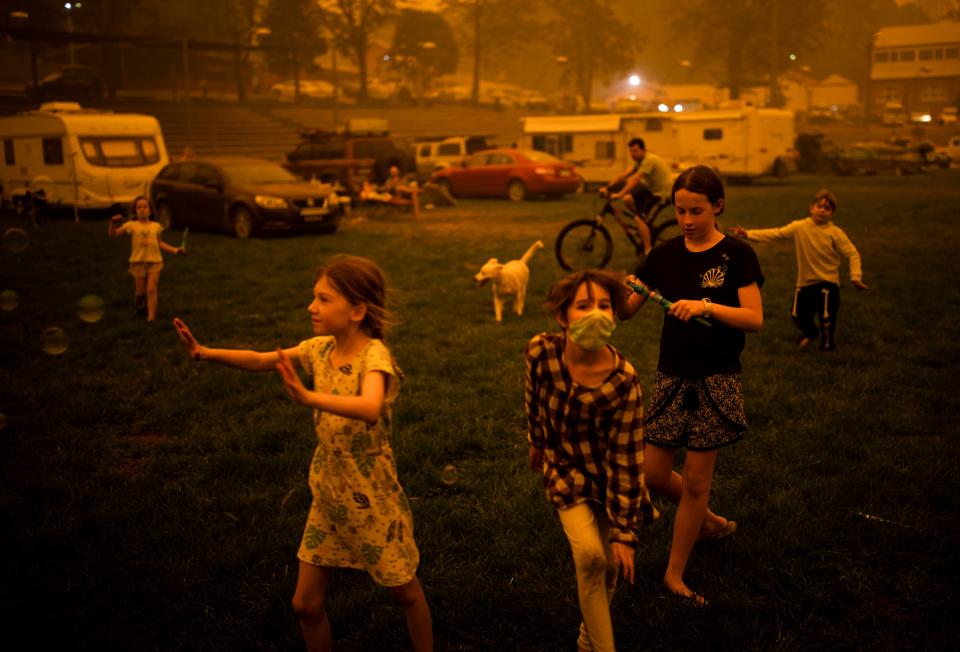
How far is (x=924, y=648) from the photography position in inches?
132

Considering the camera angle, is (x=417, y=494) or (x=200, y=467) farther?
(x=200, y=467)

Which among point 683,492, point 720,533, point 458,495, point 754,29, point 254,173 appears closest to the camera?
point 683,492

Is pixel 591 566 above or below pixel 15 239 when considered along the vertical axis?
below

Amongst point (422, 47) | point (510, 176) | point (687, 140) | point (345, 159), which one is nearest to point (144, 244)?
point (345, 159)

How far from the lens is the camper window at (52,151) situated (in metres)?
21.4

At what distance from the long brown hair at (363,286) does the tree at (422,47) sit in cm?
6976

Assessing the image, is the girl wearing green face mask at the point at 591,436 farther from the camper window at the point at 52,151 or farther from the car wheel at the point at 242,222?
the camper window at the point at 52,151

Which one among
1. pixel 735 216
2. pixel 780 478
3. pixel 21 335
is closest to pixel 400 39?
pixel 735 216

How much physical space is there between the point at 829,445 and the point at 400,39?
7672 centimetres

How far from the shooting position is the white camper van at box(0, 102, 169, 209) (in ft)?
69.0

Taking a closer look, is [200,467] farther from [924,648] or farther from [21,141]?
[21,141]

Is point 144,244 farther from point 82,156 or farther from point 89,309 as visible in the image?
point 82,156

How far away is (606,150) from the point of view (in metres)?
30.3

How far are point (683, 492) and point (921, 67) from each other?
86172 millimetres
